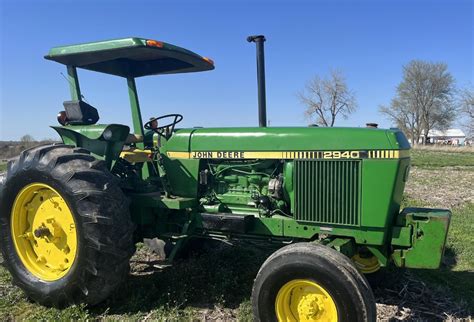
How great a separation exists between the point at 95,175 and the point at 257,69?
6.43 feet

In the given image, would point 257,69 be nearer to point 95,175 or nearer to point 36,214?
point 95,175

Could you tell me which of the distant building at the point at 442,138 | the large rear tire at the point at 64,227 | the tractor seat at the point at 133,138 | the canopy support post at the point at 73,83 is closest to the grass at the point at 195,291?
the large rear tire at the point at 64,227

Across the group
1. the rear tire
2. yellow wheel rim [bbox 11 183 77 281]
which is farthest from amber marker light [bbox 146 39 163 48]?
the rear tire

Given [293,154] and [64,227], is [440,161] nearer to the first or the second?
[293,154]

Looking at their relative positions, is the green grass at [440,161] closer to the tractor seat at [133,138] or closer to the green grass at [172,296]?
the green grass at [172,296]

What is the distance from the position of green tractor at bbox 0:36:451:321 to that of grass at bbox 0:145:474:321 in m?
0.21

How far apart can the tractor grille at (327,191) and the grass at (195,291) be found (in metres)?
1.09

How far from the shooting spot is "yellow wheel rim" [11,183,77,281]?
165 inches

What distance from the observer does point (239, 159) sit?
4.41 m

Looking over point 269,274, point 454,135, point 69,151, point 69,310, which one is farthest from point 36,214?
point 454,135

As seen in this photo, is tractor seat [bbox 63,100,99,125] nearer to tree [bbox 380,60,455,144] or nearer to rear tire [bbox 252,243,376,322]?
rear tire [bbox 252,243,376,322]

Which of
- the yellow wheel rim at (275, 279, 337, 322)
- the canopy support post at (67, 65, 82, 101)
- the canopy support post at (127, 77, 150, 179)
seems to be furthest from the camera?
the canopy support post at (127, 77, 150, 179)

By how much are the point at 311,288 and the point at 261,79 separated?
2.22 meters

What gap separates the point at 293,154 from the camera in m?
4.05
